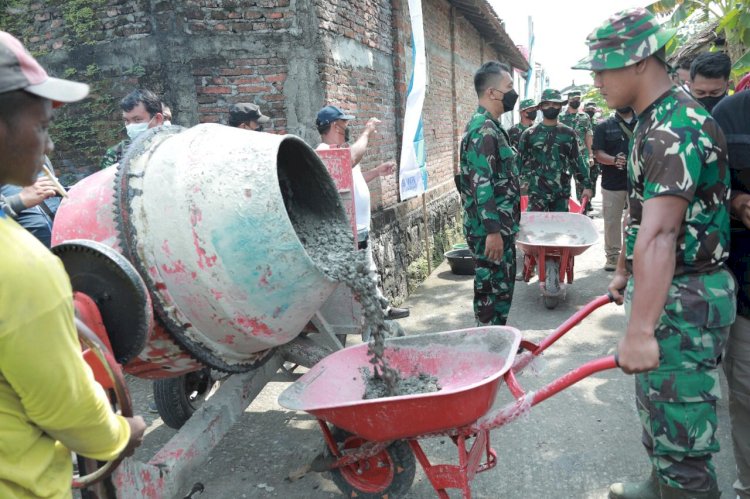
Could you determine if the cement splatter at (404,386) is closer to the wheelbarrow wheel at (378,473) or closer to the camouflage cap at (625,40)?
the wheelbarrow wheel at (378,473)

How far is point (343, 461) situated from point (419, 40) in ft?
16.2

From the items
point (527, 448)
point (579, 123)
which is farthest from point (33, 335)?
point (579, 123)

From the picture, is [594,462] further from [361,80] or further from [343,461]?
[361,80]

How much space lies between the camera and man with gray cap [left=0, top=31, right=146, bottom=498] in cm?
109

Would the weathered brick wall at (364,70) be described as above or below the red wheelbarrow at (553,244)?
above

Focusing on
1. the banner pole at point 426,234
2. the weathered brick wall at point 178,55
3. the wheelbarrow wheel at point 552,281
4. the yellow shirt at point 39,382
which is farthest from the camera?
the banner pole at point 426,234

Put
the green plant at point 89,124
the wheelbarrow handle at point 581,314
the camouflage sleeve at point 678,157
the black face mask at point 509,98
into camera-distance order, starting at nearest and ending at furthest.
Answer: the camouflage sleeve at point 678,157 → the wheelbarrow handle at point 581,314 → the black face mask at point 509,98 → the green plant at point 89,124

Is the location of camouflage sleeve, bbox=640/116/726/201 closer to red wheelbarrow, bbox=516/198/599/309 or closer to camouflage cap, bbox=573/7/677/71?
camouflage cap, bbox=573/7/677/71

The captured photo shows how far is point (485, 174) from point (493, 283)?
82cm

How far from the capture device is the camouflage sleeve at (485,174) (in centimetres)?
402

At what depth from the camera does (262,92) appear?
15.6 ft

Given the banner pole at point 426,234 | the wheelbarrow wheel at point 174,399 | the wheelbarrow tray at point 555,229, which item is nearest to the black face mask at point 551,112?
the wheelbarrow tray at point 555,229

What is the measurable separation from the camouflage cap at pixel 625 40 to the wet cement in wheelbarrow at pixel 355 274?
1.28 meters

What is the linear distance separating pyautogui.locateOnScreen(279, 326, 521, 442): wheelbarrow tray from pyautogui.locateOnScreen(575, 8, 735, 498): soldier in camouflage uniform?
61 cm
